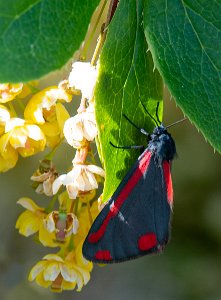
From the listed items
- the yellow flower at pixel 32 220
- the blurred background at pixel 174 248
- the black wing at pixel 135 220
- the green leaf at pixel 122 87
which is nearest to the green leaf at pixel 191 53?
the green leaf at pixel 122 87

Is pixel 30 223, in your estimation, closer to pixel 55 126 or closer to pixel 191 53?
pixel 55 126

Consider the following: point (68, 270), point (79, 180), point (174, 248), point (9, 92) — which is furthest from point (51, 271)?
point (174, 248)

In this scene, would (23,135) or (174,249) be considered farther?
(174,249)

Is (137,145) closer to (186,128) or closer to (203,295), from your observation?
(186,128)

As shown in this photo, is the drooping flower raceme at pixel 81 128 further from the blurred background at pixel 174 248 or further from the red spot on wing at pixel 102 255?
the blurred background at pixel 174 248

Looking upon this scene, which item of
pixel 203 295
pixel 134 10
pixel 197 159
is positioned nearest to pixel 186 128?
pixel 197 159

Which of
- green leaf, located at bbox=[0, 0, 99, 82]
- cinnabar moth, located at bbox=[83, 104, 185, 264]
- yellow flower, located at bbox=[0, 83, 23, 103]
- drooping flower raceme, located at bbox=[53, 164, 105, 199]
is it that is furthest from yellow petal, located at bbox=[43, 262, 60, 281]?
green leaf, located at bbox=[0, 0, 99, 82]

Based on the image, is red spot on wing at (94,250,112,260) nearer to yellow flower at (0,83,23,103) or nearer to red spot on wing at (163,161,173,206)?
red spot on wing at (163,161,173,206)
